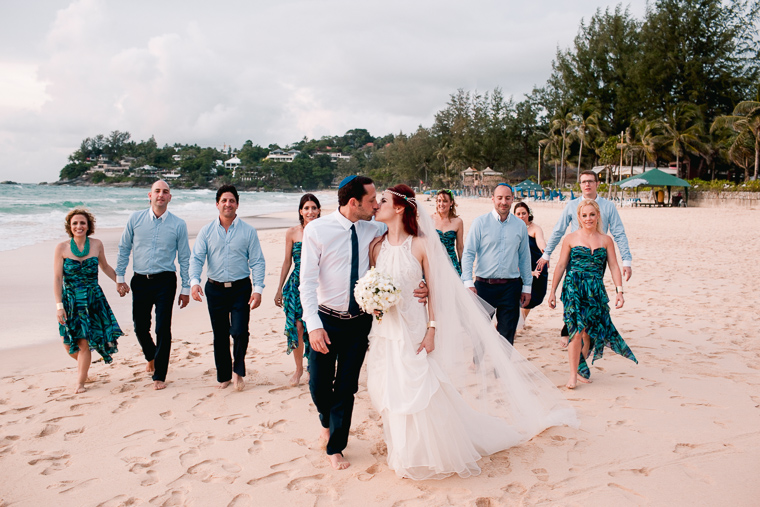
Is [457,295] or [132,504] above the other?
[457,295]

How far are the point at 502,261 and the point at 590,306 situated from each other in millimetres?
920

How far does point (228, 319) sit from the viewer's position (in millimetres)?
5031

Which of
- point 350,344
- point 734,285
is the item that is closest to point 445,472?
point 350,344

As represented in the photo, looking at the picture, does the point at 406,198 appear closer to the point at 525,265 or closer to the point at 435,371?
the point at 435,371

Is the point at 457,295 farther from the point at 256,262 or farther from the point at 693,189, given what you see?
the point at 693,189

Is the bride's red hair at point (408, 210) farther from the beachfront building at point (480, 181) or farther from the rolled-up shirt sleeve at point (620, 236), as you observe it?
the beachfront building at point (480, 181)

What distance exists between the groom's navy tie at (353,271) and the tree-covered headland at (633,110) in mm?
36371

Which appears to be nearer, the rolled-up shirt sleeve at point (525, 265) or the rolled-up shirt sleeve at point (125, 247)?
the rolled-up shirt sleeve at point (125, 247)

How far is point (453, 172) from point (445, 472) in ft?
254

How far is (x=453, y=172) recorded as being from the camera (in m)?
78.7

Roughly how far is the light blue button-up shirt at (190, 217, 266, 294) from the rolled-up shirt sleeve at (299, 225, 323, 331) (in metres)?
1.58

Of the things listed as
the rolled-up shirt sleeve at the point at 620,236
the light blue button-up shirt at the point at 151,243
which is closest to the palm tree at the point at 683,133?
the rolled-up shirt sleeve at the point at 620,236

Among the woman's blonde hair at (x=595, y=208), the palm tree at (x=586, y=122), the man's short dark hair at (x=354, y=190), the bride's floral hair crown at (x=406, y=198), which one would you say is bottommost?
the woman's blonde hair at (x=595, y=208)

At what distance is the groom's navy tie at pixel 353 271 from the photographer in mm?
3398
